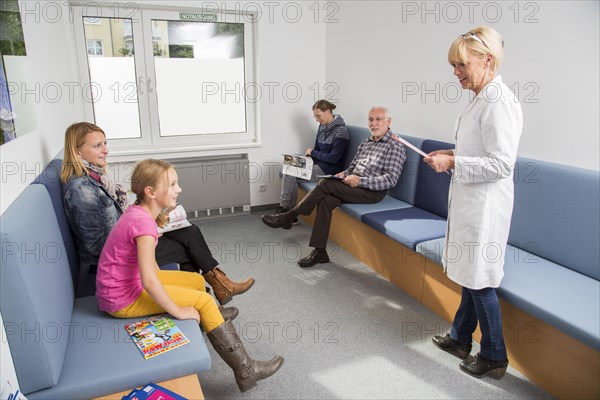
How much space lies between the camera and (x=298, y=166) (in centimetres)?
447

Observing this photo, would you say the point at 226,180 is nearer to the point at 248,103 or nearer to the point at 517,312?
the point at 248,103

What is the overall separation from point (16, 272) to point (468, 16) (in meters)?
3.22

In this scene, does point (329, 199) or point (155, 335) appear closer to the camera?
point (155, 335)

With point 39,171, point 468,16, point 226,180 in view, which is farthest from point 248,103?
point 39,171

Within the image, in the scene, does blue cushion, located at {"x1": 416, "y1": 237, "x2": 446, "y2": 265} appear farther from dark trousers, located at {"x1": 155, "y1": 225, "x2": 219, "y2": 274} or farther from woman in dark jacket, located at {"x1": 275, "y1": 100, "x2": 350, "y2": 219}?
woman in dark jacket, located at {"x1": 275, "y1": 100, "x2": 350, "y2": 219}

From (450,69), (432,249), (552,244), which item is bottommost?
(432,249)

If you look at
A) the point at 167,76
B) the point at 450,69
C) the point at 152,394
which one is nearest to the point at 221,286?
the point at 152,394

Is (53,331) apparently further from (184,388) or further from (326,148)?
(326,148)

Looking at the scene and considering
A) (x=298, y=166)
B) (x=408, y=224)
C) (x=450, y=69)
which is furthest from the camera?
(x=298, y=166)

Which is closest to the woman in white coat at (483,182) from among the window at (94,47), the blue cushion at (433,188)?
the blue cushion at (433,188)

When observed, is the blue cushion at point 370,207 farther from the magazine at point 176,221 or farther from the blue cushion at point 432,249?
the magazine at point 176,221

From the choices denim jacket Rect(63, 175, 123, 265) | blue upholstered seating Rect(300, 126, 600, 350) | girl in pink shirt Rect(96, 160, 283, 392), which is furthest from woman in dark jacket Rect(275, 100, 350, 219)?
girl in pink shirt Rect(96, 160, 283, 392)

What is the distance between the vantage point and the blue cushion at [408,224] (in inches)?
114

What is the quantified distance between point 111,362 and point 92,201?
94 cm
